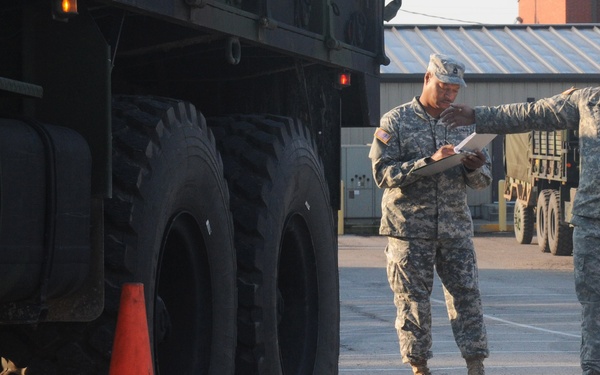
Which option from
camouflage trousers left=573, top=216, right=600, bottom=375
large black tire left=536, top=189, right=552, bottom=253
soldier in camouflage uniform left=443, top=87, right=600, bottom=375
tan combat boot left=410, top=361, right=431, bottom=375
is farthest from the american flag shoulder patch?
large black tire left=536, top=189, right=552, bottom=253

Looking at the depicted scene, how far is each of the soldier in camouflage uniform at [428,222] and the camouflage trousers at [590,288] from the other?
3.04ft

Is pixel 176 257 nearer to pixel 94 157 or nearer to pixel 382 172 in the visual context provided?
pixel 94 157

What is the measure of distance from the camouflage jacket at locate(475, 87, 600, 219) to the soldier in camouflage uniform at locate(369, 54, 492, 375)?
550mm

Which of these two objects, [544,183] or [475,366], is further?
[544,183]

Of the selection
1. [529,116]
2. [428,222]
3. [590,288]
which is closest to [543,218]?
[428,222]

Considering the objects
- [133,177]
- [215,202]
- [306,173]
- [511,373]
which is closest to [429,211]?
[306,173]

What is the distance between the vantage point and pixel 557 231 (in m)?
22.5

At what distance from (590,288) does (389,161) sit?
58.0 inches

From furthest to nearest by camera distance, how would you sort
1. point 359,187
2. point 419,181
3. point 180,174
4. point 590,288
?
point 359,187 < point 419,181 < point 590,288 < point 180,174

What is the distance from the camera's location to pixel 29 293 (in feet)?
12.6

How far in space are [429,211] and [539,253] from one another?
54.8 feet

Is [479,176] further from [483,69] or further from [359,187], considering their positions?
[483,69]

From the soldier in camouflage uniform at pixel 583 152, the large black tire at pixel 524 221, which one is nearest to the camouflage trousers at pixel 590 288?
the soldier in camouflage uniform at pixel 583 152

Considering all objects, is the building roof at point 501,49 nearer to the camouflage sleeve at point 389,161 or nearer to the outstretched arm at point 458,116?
the camouflage sleeve at point 389,161
